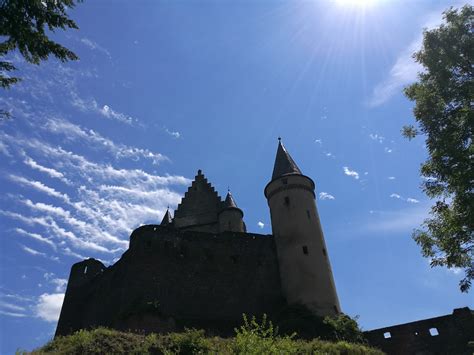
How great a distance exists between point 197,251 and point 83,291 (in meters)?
11.2

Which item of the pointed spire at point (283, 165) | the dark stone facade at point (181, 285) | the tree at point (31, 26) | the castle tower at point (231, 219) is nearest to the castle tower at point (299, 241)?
the pointed spire at point (283, 165)

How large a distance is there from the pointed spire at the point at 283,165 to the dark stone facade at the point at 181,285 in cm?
555

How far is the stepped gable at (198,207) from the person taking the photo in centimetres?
4003

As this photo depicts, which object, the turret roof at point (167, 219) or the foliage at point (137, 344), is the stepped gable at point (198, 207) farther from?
the foliage at point (137, 344)

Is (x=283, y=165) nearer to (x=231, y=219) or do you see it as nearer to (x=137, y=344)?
(x=231, y=219)

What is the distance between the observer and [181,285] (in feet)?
98.8

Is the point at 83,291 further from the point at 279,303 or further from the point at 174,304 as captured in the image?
the point at 279,303

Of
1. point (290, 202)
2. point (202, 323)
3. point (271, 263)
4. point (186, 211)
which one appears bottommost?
point (202, 323)

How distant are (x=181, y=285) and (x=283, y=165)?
1329 centimetres

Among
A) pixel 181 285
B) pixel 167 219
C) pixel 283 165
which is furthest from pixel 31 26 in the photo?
pixel 167 219

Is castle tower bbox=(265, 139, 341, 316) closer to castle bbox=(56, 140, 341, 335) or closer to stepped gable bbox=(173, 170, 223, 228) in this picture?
castle bbox=(56, 140, 341, 335)

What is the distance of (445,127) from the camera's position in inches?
663

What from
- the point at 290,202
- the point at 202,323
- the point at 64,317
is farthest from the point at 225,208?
the point at 64,317

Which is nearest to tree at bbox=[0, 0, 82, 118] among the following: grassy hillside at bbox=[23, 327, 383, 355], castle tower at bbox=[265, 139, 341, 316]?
grassy hillside at bbox=[23, 327, 383, 355]
